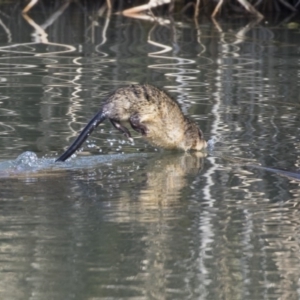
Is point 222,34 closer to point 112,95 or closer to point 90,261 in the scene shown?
point 112,95

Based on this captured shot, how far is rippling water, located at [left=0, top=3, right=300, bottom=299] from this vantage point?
161 inches

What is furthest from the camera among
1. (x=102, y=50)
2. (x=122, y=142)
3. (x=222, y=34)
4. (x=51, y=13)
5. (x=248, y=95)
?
(x=51, y=13)

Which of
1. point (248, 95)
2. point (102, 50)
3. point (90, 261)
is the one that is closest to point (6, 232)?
point (90, 261)

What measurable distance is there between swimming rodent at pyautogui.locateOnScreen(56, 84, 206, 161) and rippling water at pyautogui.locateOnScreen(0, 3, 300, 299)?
0.09 meters

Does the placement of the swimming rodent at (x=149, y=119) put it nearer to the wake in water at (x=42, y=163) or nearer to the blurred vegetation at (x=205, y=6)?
the wake in water at (x=42, y=163)

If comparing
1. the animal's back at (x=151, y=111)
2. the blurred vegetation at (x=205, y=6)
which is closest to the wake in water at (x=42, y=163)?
the animal's back at (x=151, y=111)

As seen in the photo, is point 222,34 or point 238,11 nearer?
point 222,34

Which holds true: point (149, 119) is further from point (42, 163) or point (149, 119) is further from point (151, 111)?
point (42, 163)

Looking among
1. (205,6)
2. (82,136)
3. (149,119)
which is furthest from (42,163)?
(205,6)

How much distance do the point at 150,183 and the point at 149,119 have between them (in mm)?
752

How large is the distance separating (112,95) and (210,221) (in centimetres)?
147

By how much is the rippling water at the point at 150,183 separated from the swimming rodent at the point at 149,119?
0.31 ft

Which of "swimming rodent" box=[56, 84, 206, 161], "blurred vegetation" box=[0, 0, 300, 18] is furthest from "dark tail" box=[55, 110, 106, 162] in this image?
"blurred vegetation" box=[0, 0, 300, 18]

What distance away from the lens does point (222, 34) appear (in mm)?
12148
